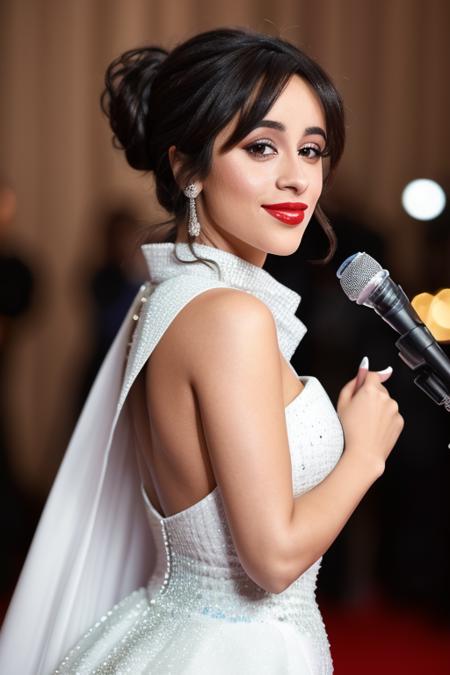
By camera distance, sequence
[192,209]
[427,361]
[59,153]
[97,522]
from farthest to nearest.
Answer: [59,153], [97,522], [192,209], [427,361]

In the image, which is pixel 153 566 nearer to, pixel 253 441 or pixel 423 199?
pixel 253 441

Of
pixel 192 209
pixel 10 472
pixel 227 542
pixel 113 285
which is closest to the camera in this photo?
pixel 227 542

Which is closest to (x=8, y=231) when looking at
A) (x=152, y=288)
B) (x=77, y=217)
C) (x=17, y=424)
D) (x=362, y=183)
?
(x=77, y=217)

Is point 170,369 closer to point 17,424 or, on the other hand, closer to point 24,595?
point 24,595

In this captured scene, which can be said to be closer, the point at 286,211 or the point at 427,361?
the point at 427,361

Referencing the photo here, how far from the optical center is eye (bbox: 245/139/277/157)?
1.39m

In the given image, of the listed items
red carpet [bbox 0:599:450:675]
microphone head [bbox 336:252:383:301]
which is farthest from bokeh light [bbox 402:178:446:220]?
microphone head [bbox 336:252:383:301]

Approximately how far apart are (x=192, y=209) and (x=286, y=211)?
164 millimetres

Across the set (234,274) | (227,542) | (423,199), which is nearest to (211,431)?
(227,542)

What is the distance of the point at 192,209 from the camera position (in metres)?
1.49

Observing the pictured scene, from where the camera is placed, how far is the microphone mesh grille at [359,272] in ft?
4.09

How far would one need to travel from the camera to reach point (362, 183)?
222 inches

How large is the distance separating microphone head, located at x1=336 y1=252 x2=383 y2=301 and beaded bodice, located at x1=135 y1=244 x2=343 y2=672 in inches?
8.2

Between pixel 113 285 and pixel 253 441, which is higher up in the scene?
pixel 253 441
